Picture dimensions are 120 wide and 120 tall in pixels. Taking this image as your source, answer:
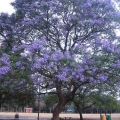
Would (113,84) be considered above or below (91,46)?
below

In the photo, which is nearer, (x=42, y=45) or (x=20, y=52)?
(x=42, y=45)

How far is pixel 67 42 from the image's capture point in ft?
68.9

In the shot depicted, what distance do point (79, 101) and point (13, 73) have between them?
1695cm

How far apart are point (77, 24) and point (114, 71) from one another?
13.7 ft

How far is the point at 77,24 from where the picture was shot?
19.9 meters

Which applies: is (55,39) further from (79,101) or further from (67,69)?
(79,101)

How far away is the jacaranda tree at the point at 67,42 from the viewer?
17.4m

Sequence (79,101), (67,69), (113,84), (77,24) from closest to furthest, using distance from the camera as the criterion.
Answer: (67,69)
(113,84)
(77,24)
(79,101)

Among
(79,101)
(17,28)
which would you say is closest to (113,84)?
(17,28)

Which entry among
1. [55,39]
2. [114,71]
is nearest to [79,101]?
[55,39]

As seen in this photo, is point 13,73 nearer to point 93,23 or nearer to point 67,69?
point 67,69

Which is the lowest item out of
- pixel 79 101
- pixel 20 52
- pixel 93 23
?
pixel 79 101

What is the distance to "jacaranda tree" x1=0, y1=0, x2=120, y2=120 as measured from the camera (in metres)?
17.4

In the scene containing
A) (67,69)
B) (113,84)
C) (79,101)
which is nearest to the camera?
(67,69)
